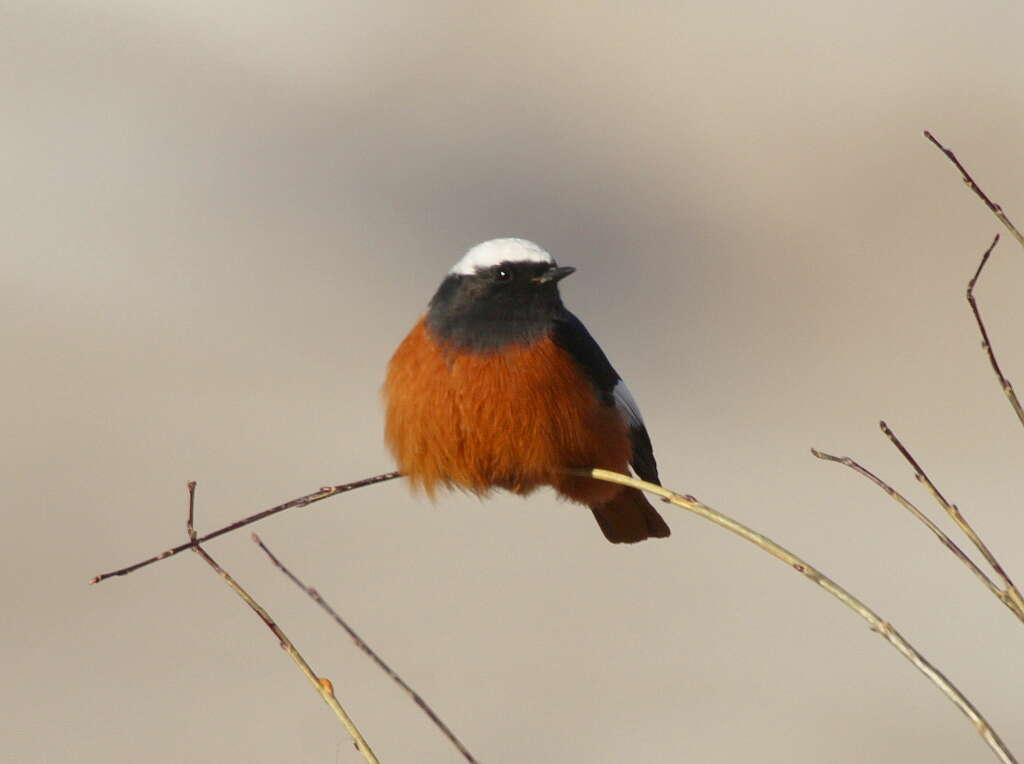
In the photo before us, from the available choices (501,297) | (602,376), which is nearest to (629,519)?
(602,376)

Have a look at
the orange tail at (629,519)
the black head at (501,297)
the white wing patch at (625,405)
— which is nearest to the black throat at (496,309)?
the black head at (501,297)

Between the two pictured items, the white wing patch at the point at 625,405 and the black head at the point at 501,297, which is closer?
the black head at the point at 501,297

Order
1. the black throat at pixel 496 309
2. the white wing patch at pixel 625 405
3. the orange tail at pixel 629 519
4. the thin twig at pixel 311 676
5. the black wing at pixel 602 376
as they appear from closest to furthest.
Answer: the thin twig at pixel 311 676 < the black throat at pixel 496 309 < the black wing at pixel 602 376 < the white wing patch at pixel 625 405 < the orange tail at pixel 629 519

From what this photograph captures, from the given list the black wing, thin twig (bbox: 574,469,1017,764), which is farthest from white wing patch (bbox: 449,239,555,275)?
thin twig (bbox: 574,469,1017,764)

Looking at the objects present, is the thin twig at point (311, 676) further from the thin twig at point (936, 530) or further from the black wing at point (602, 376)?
the black wing at point (602, 376)

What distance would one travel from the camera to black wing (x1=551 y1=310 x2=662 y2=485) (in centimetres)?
461

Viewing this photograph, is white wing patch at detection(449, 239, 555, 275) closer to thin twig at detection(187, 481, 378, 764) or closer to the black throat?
the black throat

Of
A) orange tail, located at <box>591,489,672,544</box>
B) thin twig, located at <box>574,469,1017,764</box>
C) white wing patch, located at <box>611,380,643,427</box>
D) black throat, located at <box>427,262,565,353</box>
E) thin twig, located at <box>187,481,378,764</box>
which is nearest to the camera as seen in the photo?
thin twig, located at <box>574,469,1017,764</box>

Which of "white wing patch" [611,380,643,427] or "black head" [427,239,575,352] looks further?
"white wing patch" [611,380,643,427]

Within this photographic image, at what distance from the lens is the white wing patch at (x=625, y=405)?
16.0 feet

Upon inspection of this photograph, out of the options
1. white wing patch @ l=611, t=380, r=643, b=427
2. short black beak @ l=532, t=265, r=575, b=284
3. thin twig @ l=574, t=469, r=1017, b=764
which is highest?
short black beak @ l=532, t=265, r=575, b=284

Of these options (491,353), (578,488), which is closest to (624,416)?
(578,488)

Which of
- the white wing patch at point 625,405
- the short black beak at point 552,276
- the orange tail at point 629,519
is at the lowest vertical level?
the orange tail at point 629,519

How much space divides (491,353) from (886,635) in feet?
8.42
